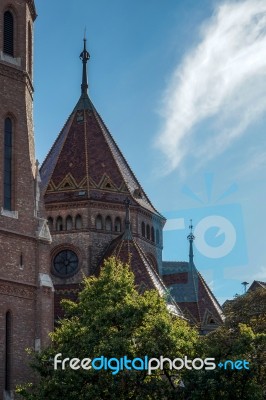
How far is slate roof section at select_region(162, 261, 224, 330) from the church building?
7cm

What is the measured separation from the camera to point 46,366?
31.7 metres

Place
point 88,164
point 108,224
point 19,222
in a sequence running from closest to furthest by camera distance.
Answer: point 19,222 → point 108,224 → point 88,164

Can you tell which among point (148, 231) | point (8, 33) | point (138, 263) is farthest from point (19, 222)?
point (148, 231)

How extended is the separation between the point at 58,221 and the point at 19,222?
1246 cm

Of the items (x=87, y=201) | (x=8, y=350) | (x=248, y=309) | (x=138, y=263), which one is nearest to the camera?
(x=8, y=350)

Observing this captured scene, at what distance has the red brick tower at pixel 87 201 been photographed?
5206 centimetres

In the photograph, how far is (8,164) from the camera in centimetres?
4156

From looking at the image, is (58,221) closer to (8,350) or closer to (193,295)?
(193,295)

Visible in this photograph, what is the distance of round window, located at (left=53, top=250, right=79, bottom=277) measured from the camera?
170 ft

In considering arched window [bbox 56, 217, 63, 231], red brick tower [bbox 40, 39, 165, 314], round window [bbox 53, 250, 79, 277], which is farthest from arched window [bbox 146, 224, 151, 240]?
arched window [bbox 56, 217, 63, 231]

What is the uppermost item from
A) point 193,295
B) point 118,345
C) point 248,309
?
point 193,295

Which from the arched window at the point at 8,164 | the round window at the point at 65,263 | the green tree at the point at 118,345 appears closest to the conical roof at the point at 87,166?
the round window at the point at 65,263

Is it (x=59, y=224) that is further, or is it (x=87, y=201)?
(x=59, y=224)

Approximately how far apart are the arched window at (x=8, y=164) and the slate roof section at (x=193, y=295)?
627 inches
